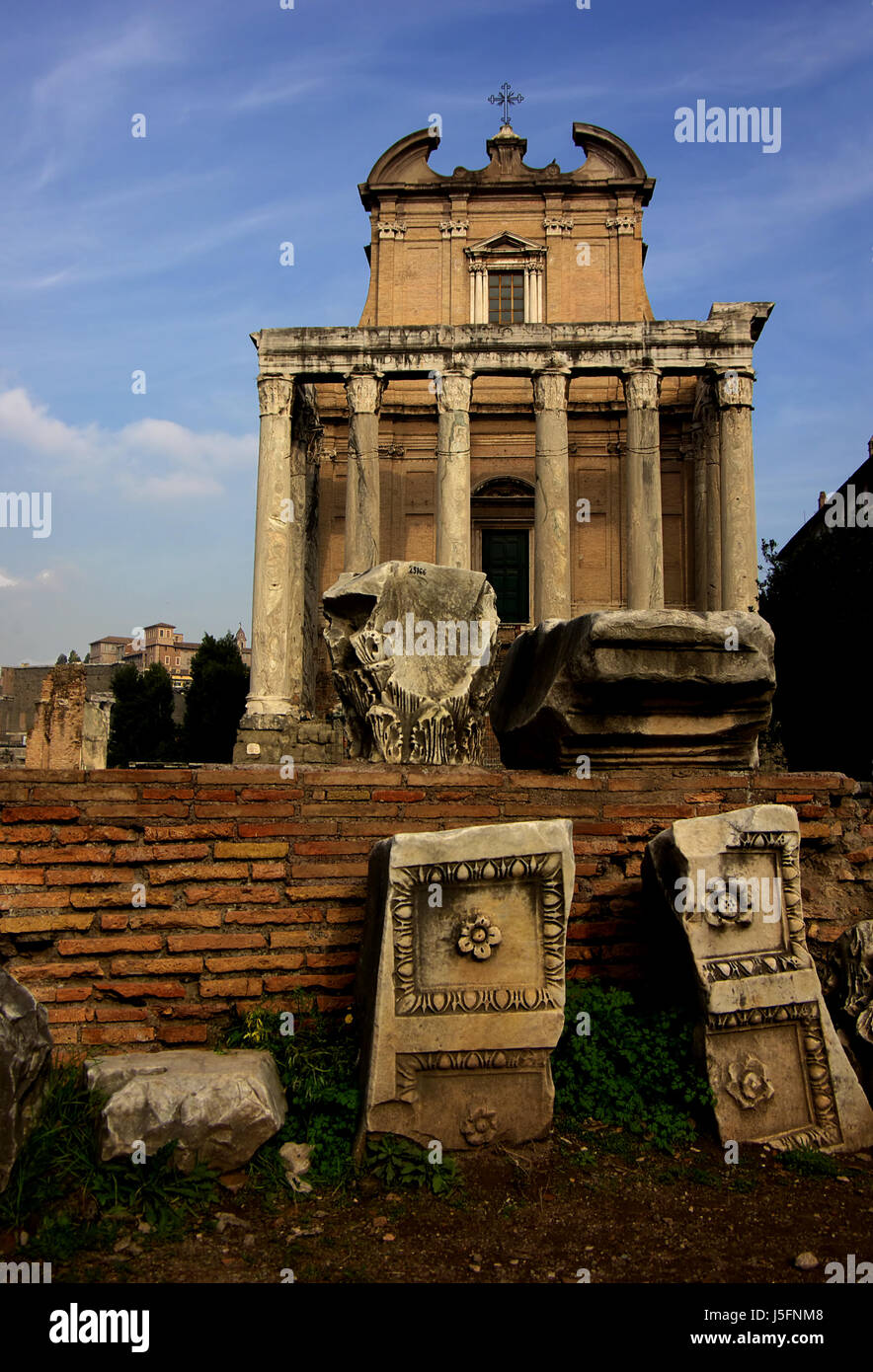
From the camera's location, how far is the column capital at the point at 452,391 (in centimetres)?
1973

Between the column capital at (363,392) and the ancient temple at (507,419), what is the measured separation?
0.04 meters

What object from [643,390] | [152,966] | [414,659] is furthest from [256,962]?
[643,390]

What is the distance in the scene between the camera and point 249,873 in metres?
4.26

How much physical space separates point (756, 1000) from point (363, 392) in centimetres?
1794

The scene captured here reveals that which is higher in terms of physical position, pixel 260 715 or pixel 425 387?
pixel 425 387

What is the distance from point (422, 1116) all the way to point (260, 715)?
15.7m

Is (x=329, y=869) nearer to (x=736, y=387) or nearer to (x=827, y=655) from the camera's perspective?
(x=827, y=655)

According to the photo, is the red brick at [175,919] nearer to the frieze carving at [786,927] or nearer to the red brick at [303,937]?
the red brick at [303,937]

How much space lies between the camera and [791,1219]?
10.1ft

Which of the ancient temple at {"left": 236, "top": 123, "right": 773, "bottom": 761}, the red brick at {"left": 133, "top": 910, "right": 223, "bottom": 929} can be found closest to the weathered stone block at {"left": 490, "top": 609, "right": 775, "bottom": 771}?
the red brick at {"left": 133, "top": 910, "right": 223, "bottom": 929}

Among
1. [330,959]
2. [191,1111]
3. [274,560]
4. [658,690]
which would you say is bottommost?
[191,1111]

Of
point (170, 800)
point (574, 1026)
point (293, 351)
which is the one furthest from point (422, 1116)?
point (293, 351)

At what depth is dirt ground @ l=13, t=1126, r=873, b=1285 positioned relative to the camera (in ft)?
9.16

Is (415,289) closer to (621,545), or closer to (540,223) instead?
(540,223)
